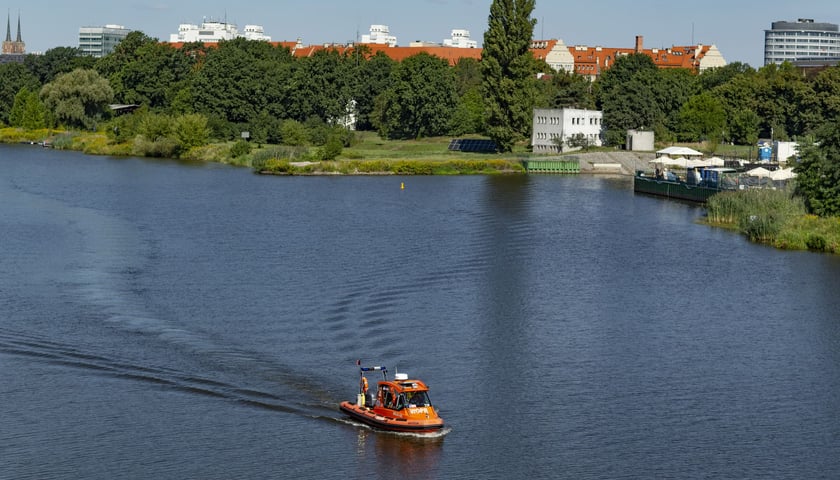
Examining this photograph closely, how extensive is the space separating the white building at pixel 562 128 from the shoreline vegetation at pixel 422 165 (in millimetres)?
2381

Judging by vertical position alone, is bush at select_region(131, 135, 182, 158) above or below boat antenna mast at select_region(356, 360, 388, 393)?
above

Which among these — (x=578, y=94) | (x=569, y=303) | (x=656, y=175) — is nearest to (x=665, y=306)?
(x=569, y=303)

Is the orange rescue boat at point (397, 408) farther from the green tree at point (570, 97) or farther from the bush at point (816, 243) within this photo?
the green tree at point (570, 97)

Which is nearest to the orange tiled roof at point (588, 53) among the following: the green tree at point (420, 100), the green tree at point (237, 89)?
the green tree at point (237, 89)

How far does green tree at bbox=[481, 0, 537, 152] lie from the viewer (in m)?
106

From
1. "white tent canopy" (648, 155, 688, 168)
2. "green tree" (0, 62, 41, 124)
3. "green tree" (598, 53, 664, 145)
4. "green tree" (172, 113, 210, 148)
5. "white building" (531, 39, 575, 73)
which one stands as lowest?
"white tent canopy" (648, 155, 688, 168)

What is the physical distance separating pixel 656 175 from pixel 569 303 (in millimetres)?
43748

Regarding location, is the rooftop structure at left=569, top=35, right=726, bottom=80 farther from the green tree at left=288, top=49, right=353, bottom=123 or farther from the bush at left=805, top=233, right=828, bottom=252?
the bush at left=805, top=233, right=828, bottom=252

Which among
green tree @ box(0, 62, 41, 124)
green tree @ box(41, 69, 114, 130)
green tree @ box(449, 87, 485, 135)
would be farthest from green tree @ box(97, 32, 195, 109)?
green tree @ box(449, 87, 485, 135)

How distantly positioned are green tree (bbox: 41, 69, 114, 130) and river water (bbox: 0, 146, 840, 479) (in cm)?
6907

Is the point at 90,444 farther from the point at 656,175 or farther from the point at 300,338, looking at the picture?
the point at 656,175

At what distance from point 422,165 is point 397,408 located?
69.0 m

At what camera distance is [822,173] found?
60.4 metres

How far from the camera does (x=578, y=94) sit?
378 ft
